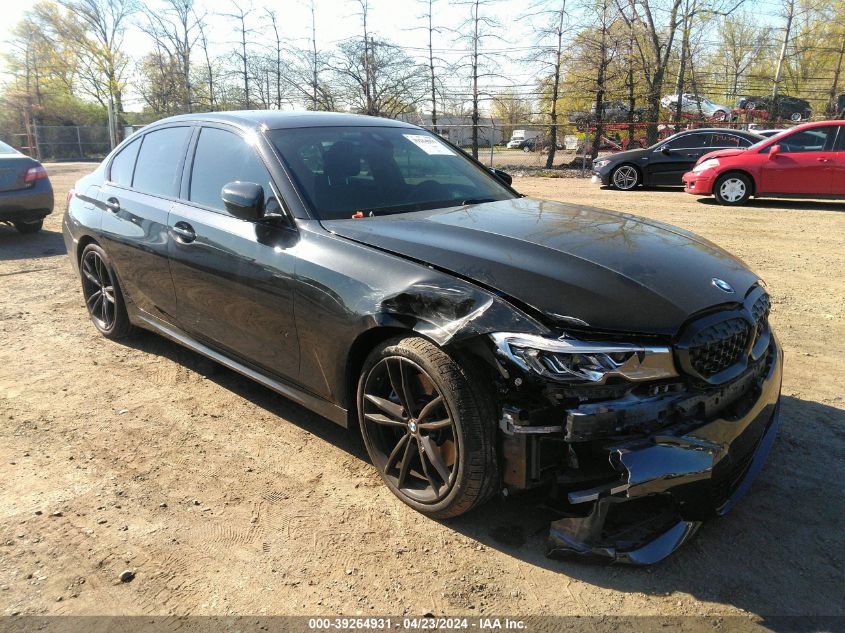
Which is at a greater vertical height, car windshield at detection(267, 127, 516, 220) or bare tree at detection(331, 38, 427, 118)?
bare tree at detection(331, 38, 427, 118)

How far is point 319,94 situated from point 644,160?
50.1 ft

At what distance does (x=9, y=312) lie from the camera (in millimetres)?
5754

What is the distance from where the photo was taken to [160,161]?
13.9 feet

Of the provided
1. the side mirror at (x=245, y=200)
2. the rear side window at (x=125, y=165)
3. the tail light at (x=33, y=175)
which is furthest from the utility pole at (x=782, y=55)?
the side mirror at (x=245, y=200)

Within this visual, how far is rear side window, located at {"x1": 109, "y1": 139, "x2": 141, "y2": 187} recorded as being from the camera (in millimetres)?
4547

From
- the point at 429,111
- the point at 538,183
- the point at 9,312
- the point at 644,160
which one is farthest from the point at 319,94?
the point at 9,312

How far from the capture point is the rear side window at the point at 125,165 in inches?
179

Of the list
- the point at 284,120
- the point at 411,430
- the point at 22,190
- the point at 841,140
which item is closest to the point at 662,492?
the point at 411,430

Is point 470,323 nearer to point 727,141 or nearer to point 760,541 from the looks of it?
point 760,541

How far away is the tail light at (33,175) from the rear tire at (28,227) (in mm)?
791

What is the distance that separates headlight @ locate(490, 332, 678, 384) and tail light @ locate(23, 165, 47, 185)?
904 cm

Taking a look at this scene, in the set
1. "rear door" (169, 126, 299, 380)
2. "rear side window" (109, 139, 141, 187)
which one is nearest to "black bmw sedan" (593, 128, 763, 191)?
"rear side window" (109, 139, 141, 187)

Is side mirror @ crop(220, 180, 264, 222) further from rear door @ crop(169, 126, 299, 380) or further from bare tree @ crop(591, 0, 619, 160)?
bare tree @ crop(591, 0, 619, 160)

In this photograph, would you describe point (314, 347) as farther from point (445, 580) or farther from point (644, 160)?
point (644, 160)
